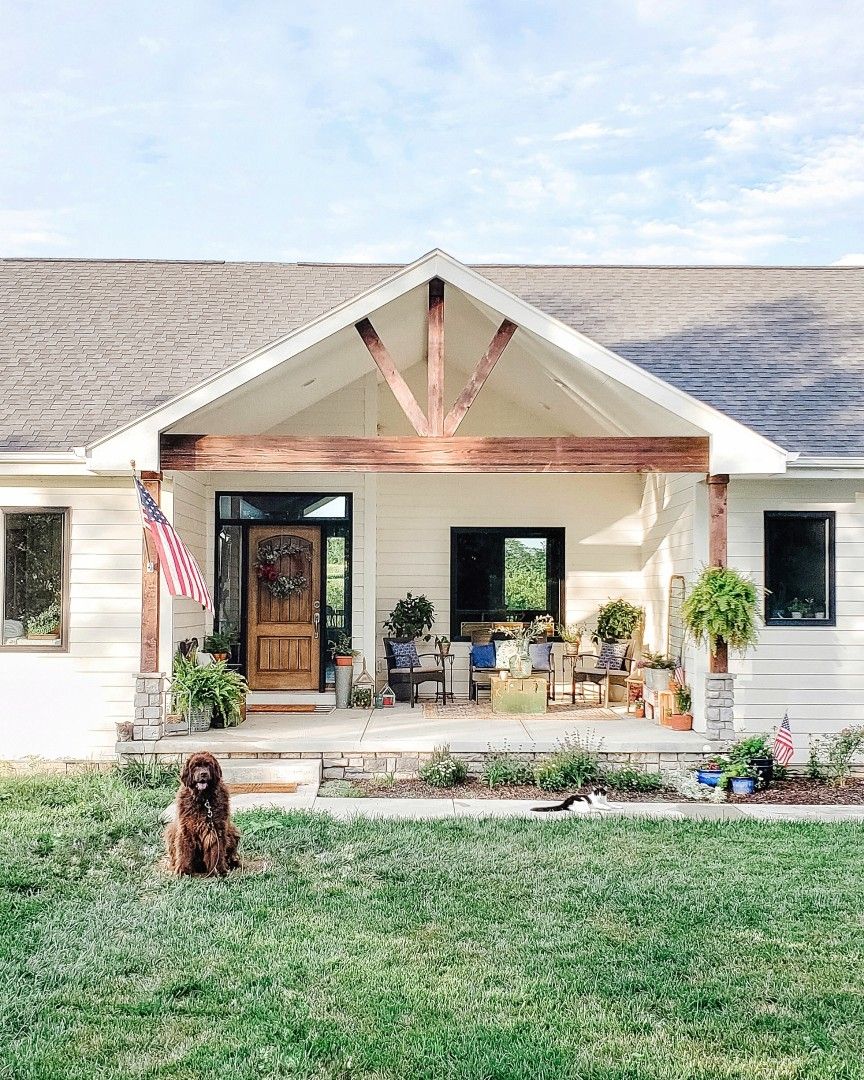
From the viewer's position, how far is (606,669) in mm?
11023

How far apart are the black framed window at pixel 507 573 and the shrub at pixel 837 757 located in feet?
14.2

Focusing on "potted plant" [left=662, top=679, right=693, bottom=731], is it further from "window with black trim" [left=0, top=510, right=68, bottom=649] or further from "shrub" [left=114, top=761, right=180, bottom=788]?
"window with black trim" [left=0, top=510, right=68, bottom=649]

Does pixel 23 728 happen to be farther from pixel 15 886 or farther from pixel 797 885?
pixel 797 885

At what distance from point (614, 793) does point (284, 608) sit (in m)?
5.03

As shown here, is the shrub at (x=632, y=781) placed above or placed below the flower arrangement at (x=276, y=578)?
below

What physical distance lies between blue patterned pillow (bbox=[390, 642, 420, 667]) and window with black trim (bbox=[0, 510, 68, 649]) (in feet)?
12.7

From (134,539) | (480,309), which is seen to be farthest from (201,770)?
(480,309)

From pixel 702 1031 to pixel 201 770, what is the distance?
9.89 ft

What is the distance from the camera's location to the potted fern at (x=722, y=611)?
8.25 m

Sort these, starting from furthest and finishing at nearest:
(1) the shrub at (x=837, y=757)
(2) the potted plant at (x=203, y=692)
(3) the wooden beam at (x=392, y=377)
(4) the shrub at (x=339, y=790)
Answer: (2) the potted plant at (x=203, y=692), (1) the shrub at (x=837, y=757), (3) the wooden beam at (x=392, y=377), (4) the shrub at (x=339, y=790)

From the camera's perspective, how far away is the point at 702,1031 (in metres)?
3.66

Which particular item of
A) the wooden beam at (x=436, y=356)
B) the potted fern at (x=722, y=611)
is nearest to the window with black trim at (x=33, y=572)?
the wooden beam at (x=436, y=356)

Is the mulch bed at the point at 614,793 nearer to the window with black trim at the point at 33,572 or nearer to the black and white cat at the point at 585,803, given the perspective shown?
the black and white cat at the point at 585,803

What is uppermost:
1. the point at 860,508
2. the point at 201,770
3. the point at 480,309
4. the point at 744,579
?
the point at 480,309
